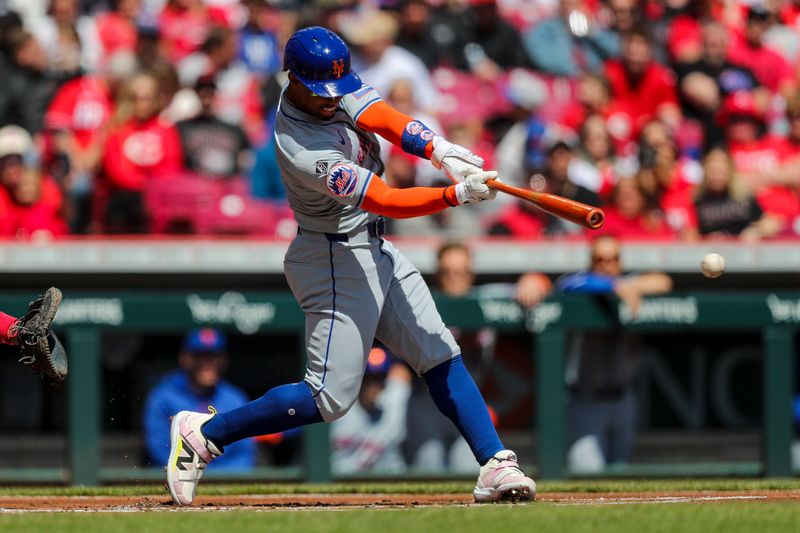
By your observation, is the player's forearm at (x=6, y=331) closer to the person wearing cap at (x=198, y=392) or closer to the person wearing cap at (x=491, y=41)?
the person wearing cap at (x=198, y=392)

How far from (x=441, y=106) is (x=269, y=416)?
5627mm

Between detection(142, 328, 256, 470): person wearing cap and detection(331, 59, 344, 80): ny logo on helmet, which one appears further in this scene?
detection(142, 328, 256, 470): person wearing cap

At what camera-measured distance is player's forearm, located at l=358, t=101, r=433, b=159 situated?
4.93 m

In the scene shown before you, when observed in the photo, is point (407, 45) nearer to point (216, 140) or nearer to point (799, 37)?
point (216, 140)

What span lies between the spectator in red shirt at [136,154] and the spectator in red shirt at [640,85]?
348 centimetres

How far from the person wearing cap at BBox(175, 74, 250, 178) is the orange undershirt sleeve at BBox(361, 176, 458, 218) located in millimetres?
4394

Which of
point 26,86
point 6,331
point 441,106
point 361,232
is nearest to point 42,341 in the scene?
point 6,331

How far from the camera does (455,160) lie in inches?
191

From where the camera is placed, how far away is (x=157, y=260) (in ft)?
26.4

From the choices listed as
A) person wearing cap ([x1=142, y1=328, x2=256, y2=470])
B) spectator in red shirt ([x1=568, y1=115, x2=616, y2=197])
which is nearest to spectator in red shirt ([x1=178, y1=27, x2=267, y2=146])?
spectator in red shirt ([x1=568, y1=115, x2=616, y2=197])

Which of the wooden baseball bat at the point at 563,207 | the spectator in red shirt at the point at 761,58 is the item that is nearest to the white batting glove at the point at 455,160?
the wooden baseball bat at the point at 563,207

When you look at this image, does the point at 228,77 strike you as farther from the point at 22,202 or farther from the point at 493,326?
the point at 493,326

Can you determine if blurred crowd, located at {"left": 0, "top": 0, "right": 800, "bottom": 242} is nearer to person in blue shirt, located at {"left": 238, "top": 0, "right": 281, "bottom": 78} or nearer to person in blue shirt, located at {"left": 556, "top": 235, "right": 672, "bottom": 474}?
person in blue shirt, located at {"left": 238, "top": 0, "right": 281, "bottom": 78}

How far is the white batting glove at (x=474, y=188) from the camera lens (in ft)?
15.5
